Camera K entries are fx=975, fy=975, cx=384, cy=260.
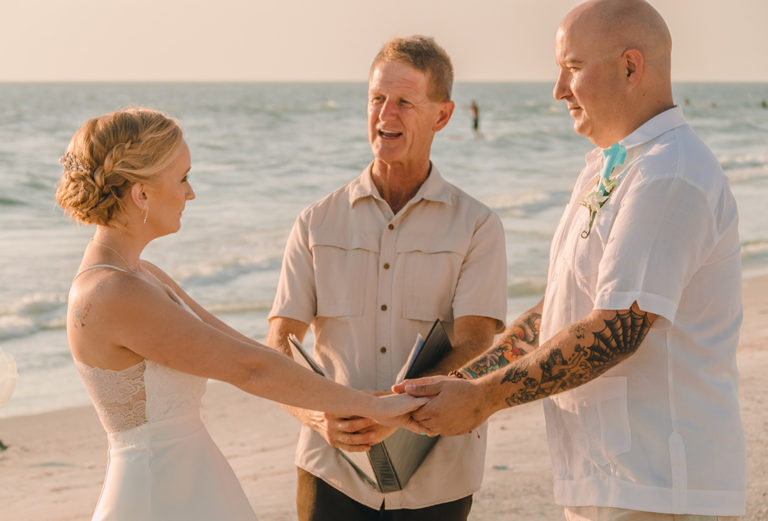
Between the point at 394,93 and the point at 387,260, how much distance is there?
62cm

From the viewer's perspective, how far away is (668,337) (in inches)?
105

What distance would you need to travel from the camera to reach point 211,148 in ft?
97.7

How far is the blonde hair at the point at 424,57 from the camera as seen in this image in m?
3.60

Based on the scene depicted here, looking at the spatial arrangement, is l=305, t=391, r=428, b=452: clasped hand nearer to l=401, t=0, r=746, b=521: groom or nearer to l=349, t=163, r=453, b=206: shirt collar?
l=401, t=0, r=746, b=521: groom

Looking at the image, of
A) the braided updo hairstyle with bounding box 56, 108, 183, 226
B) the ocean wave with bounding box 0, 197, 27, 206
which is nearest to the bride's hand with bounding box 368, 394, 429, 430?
the braided updo hairstyle with bounding box 56, 108, 183, 226

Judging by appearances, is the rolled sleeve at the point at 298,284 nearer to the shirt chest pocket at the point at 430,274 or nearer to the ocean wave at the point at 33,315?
the shirt chest pocket at the point at 430,274

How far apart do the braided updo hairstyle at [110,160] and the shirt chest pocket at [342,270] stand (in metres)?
0.85

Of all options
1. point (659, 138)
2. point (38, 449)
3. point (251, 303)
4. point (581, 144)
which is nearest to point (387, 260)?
point (659, 138)

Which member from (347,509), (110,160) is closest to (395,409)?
(347,509)

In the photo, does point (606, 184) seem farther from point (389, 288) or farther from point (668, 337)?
point (389, 288)

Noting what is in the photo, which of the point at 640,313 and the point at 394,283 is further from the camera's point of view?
the point at 394,283

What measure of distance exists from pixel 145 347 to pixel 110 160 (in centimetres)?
55

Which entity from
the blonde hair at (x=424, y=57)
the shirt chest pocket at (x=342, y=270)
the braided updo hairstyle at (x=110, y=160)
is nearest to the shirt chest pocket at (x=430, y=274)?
the shirt chest pocket at (x=342, y=270)

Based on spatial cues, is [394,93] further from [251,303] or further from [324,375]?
[251,303]
